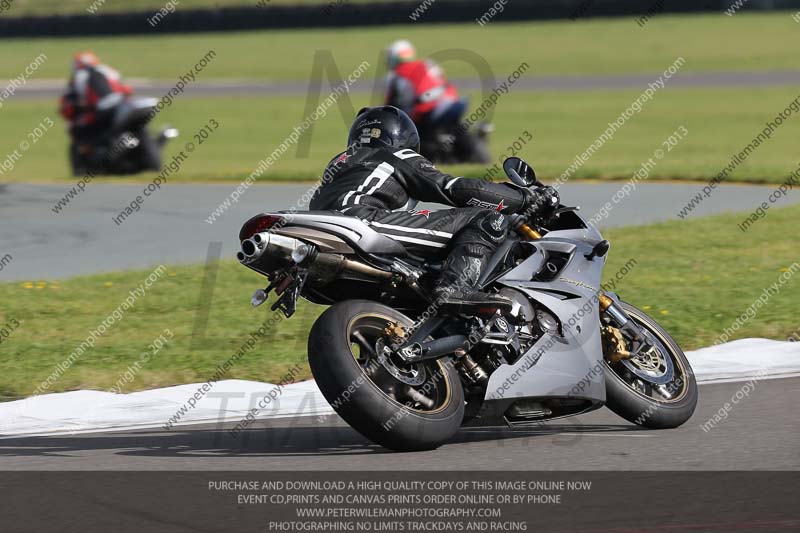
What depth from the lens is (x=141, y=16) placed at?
177 ft

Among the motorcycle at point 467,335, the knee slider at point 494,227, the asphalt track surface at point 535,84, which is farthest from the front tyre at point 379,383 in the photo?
the asphalt track surface at point 535,84

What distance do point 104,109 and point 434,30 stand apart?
31129 mm

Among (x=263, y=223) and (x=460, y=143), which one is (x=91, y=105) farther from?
(x=263, y=223)

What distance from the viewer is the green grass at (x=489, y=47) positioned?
42.5 meters

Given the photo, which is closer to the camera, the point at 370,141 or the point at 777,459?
the point at 777,459

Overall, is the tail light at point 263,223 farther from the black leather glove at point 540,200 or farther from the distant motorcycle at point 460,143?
the distant motorcycle at point 460,143

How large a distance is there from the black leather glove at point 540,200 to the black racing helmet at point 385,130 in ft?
2.12

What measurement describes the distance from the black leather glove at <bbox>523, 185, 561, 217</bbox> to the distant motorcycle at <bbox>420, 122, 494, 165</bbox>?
15.0 meters

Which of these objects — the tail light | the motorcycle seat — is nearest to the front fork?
the motorcycle seat

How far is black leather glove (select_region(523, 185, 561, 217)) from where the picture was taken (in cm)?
728

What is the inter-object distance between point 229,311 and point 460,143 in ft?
39.2
